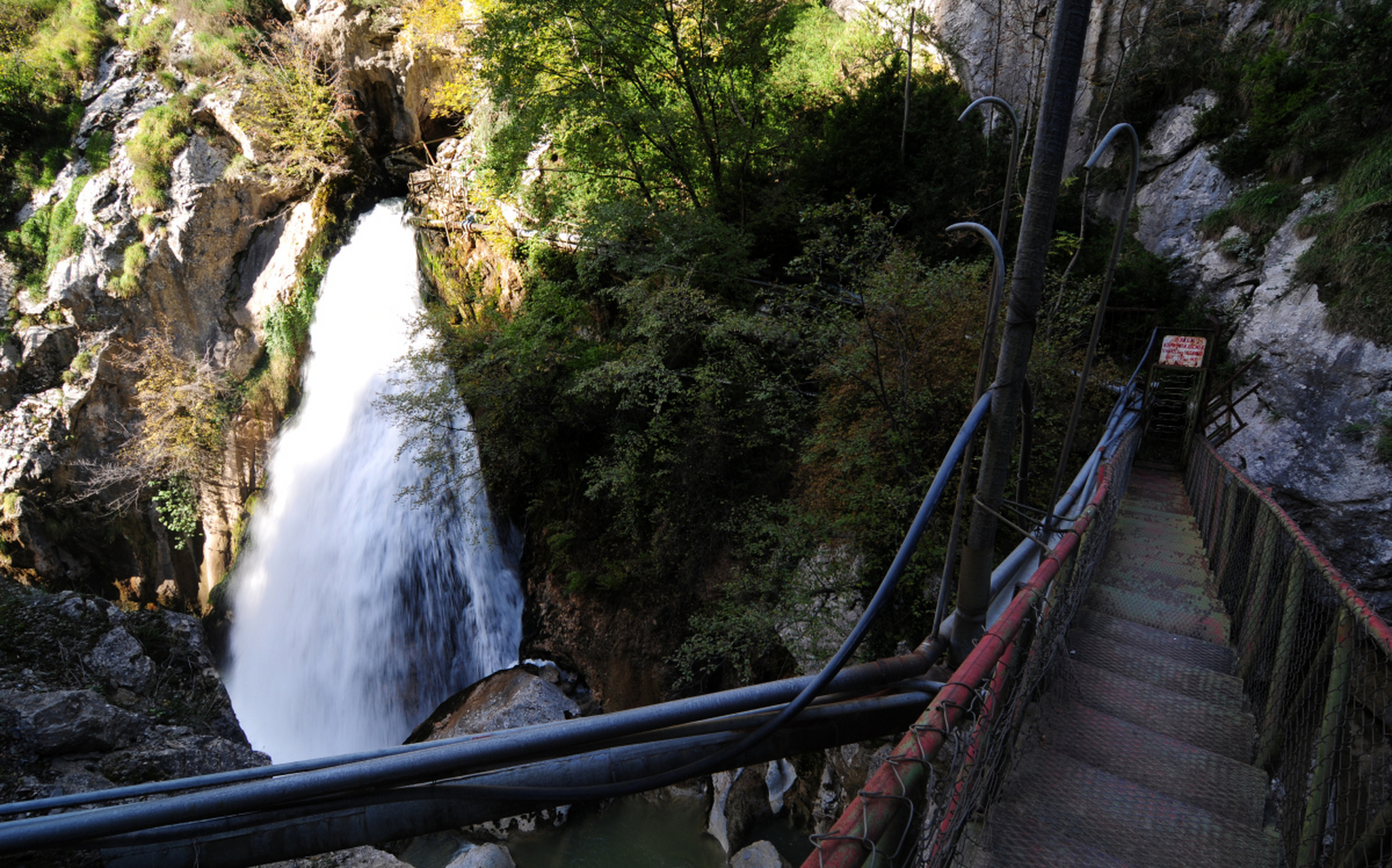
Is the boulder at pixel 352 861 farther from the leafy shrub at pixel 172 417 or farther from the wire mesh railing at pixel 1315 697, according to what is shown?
the leafy shrub at pixel 172 417

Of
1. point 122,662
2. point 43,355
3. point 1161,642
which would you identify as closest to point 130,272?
point 43,355

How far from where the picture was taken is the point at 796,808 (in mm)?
7148

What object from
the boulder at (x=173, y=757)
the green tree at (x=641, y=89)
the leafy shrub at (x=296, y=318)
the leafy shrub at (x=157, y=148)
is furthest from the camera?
the leafy shrub at (x=296, y=318)

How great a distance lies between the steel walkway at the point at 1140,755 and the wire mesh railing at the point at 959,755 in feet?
0.63

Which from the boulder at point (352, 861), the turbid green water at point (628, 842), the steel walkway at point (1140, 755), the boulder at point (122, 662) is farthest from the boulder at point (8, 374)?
the steel walkway at point (1140, 755)

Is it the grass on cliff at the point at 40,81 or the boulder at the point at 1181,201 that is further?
the grass on cliff at the point at 40,81

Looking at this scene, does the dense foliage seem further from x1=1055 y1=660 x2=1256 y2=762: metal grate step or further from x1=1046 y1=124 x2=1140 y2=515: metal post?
x1=1046 y1=124 x2=1140 y2=515: metal post

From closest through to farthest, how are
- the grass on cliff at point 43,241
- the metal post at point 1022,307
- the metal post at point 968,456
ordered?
the metal post at point 1022,307 < the metal post at point 968,456 < the grass on cliff at point 43,241

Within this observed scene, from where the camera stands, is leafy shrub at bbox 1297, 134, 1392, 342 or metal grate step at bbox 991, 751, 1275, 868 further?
leafy shrub at bbox 1297, 134, 1392, 342

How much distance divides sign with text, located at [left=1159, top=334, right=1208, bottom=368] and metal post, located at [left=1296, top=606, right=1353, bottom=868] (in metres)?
Result: 9.47

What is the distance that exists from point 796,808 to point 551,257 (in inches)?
405

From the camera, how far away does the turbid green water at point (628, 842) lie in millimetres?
7148

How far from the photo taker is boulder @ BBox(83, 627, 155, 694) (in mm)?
4422

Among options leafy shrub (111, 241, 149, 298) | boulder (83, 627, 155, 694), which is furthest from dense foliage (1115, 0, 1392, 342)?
leafy shrub (111, 241, 149, 298)
